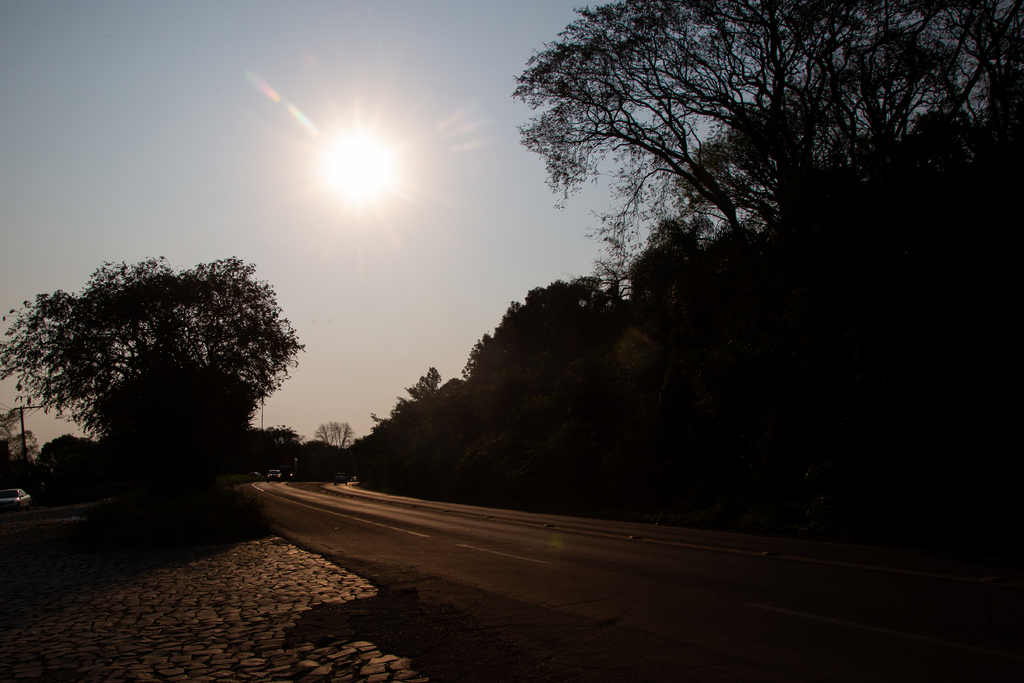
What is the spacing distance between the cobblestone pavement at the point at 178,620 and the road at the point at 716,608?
3.01 ft

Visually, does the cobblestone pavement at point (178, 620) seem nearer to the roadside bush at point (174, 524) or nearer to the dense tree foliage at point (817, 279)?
the roadside bush at point (174, 524)

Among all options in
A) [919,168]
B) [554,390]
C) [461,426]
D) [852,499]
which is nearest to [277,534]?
[852,499]

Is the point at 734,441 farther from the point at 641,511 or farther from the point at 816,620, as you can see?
the point at 816,620

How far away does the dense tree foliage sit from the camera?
47.4ft

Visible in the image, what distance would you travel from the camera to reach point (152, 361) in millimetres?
26312

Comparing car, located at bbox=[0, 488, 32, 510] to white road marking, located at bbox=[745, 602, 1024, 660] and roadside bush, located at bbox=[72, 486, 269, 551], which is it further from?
white road marking, located at bbox=[745, 602, 1024, 660]

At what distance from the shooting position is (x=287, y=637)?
23.1 ft

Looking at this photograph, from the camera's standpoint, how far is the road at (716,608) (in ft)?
18.0

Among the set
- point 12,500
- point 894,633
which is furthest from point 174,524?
point 12,500

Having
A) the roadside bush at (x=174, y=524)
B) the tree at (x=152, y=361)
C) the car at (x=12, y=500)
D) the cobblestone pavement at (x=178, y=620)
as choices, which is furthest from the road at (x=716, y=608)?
the car at (x=12, y=500)

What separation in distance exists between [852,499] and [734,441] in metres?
7.98

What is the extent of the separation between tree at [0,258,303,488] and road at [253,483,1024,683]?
1380 centimetres

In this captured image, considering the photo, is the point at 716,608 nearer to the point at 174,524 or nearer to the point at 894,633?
the point at 894,633

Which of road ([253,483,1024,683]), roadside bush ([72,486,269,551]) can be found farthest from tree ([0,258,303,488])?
road ([253,483,1024,683])
